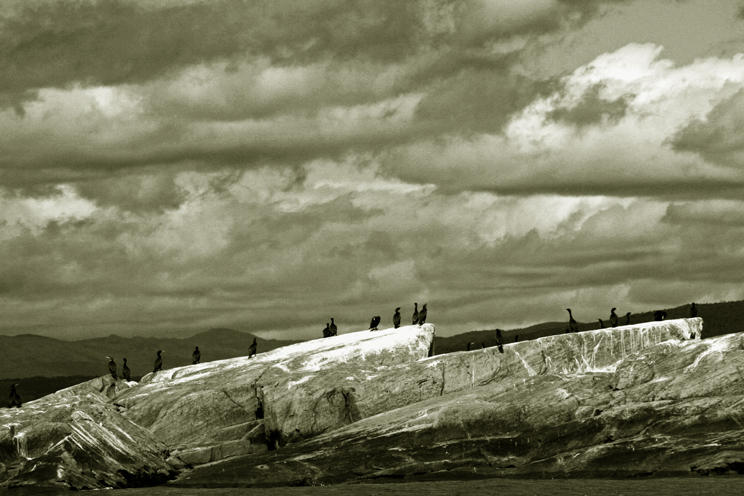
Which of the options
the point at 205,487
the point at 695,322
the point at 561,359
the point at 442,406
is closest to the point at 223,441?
Result: the point at 205,487

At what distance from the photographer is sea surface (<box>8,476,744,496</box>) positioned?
72.5m

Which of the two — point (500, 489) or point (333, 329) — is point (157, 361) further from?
point (500, 489)

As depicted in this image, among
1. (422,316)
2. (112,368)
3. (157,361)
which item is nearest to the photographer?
(422,316)

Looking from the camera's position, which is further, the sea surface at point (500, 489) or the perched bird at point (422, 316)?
the perched bird at point (422, 316)

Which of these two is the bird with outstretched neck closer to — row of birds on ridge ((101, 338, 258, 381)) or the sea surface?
row of birds on ridge ((101, 338, 258, 381))

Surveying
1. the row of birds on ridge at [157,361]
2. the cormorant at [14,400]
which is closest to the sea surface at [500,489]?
the cormorant at [14,400]

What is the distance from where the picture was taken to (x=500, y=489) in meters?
76.9

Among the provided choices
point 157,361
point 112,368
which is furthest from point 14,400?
point 157,361

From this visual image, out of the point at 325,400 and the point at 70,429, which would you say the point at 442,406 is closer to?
the point at 325,400

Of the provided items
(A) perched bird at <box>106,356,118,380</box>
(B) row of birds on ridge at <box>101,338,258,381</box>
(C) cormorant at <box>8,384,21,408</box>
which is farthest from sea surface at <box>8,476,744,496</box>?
(A) perched bird at <box>106,356,118,380</box>

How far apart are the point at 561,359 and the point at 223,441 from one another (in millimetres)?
22037

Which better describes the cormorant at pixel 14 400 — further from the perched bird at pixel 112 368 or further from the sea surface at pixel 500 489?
the sea surface at pixel 500 489

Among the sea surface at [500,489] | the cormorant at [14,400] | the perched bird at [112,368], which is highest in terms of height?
the perched bird at [112,368]

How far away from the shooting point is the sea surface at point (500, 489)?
7250 centimetres
